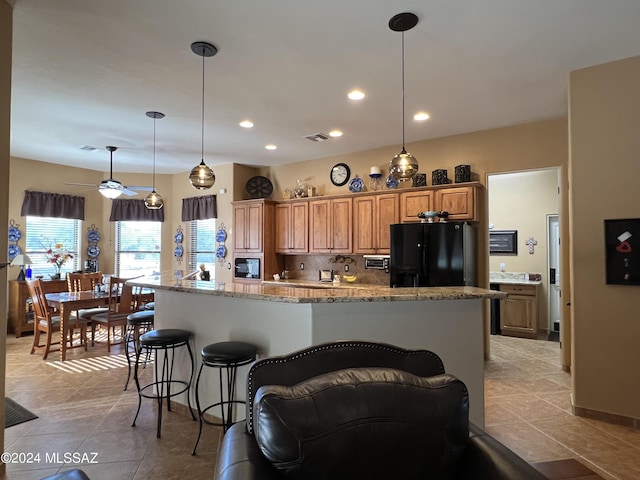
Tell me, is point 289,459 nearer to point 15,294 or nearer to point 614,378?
point 614,378

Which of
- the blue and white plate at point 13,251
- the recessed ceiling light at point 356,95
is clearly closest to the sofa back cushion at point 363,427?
the recessed ceiling light at point 356,95

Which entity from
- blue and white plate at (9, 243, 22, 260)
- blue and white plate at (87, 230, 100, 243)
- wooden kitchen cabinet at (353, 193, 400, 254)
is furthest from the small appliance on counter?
blue and white plate at (9, 243, 22, 260)

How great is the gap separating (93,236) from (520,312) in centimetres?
778

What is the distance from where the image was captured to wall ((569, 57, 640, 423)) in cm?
305

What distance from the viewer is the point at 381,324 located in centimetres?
256

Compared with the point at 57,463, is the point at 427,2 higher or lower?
higher

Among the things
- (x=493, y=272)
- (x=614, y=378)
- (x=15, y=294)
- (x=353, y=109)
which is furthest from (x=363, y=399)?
(x=15, y=294)

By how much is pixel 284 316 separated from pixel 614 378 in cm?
279

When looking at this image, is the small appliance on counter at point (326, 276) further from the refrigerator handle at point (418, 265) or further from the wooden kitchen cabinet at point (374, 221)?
the refrigerator handle at point (418, 265)

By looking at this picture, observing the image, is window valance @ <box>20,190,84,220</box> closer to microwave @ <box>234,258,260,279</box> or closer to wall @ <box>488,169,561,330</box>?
microwave @ <box>234,258,260,279</box>

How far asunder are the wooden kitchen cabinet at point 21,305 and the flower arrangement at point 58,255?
380mm

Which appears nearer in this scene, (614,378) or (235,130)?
(614,378)

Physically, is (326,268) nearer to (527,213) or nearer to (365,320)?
(527,213)

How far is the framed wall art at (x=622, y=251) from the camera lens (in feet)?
9.86
